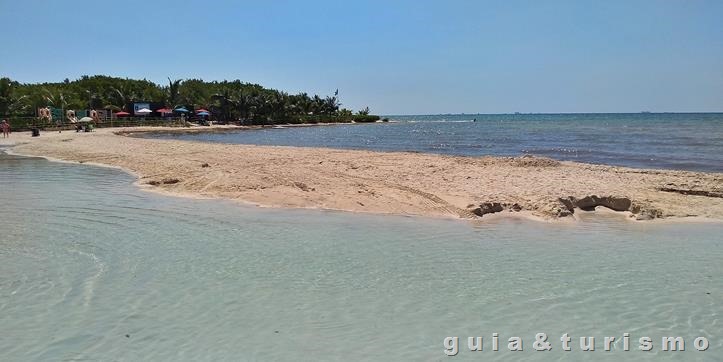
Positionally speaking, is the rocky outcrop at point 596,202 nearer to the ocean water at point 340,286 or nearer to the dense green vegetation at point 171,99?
the ocean water at point 340,286

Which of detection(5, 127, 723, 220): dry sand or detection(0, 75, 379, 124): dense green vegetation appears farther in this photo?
detection(0, 75, 379, 124): dense green vegetation

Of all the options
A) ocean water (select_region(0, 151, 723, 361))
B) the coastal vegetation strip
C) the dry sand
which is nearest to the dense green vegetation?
the coastal vegetation strip

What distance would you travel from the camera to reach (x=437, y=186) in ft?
47.1

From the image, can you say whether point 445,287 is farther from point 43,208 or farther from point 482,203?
point 43,208

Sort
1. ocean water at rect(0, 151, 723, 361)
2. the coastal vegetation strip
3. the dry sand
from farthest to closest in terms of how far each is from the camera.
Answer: the coastal vegetation strip → the dry sand → ocean water at rect(0, 151, 723, 361)

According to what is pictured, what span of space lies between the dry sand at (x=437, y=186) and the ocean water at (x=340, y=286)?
1.16 m

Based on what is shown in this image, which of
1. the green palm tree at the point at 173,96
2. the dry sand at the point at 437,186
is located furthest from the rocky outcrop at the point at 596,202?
the green palm tree at the point at 173,96

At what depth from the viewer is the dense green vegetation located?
65625mm

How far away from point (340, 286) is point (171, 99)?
82.4 metres

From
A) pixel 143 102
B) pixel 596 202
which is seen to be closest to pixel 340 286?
pixel 596 202

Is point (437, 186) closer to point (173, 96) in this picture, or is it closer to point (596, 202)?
point (596, 202)

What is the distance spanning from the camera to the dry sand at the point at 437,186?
39.9ft

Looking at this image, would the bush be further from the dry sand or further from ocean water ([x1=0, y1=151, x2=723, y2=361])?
ocean water ([x1=0, y1=151, x2=723, y2=361])

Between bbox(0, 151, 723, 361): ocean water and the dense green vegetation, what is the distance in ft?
181
